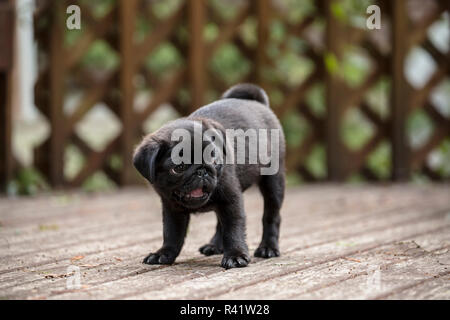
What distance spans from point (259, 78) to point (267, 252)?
3.69 meters

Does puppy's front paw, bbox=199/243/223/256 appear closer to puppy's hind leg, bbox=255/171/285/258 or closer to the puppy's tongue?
puppy's hind leg, bbox=255/171/285/258

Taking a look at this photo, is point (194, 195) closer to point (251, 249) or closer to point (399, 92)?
point (251, 249)

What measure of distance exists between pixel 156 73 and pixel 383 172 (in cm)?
252

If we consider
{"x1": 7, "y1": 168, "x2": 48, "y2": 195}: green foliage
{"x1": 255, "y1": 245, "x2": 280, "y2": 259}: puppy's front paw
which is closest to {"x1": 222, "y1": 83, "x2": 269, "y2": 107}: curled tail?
{"x1": 255, "y1": 245, "x2": 280, "y2": 259}: puppy's front paw

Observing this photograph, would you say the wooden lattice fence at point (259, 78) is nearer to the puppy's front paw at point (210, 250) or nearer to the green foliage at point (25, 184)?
the green foliage at point (25, 184)

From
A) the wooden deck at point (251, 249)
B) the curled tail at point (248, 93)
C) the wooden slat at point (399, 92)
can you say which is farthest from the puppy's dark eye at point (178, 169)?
the wooden slat at point (399, 92)

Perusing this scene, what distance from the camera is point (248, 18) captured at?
7227mm

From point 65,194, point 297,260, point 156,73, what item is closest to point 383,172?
point 156,73

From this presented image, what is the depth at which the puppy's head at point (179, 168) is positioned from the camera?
3.12 metres

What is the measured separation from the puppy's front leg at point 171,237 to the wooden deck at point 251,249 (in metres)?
0.07

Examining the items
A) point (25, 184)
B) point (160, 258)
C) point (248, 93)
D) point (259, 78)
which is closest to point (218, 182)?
point (160, 258)

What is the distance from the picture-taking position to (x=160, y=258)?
3.43 meters

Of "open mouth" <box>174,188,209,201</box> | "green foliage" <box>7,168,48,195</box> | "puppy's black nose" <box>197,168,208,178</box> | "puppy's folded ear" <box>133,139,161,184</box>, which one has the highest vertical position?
"puppy's folded ear" <box>133,139,161,184</box>

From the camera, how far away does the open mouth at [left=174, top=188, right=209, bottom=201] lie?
315 centimetres
